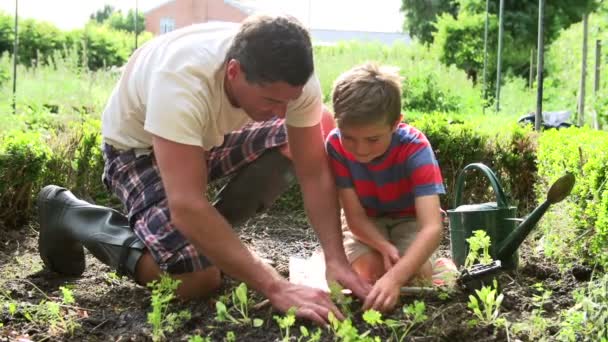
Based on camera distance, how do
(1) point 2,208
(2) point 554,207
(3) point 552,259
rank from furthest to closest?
(1) point 2,208 → (2) point 554,207 → (3) point 552,259

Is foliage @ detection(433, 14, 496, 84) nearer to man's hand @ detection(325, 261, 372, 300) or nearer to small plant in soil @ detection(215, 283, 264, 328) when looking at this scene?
man's hand @ detection(325, 261, 372, 300)

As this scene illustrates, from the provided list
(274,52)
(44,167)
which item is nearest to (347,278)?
(274,52)

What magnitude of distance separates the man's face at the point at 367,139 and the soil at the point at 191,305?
53 cm

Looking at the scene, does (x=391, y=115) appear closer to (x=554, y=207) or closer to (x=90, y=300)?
(x=90, y=300)

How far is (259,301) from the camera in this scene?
8.16ft

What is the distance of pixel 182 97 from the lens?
2.38 meters

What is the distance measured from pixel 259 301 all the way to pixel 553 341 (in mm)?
963

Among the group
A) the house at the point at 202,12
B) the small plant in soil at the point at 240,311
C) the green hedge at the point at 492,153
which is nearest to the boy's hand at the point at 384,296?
the small plant in soil at the point at 240,311

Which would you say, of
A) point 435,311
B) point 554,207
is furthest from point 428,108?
point 435,311

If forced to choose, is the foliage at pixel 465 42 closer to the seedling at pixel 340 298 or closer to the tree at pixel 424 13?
the tree at pixel 424 13

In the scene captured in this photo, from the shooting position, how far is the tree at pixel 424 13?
2348 centimetres

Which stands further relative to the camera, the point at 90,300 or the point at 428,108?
the point at 428,108

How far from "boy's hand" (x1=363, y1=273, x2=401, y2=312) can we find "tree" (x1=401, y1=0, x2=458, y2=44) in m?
21.8

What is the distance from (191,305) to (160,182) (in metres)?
0.53
